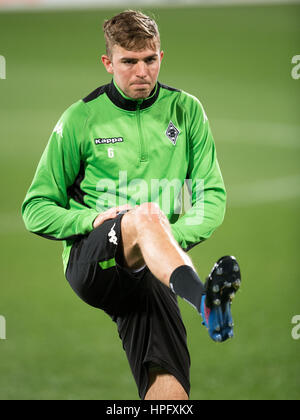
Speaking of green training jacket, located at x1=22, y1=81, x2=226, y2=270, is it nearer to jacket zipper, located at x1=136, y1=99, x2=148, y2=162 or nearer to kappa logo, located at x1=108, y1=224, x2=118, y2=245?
jacket zipper, located at x1=136, y1=99, x2=148, y2=162

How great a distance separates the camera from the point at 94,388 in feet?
17.2

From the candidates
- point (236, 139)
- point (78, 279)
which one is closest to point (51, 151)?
point (78, 279)

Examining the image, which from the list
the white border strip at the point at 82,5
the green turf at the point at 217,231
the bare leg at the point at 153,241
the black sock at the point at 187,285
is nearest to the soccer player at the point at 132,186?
the bare leg at the point at 153,241

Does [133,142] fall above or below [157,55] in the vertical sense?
below

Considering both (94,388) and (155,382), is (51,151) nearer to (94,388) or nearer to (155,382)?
(155,382)

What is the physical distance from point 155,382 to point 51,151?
43.4 inches

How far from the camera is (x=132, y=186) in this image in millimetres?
3484

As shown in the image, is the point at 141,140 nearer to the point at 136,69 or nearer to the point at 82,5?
the point at 136,69

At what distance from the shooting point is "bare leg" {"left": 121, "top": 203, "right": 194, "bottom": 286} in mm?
2963

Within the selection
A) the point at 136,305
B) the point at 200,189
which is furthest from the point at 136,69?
the point at 136,305

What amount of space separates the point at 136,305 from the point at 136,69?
1024 millimetres

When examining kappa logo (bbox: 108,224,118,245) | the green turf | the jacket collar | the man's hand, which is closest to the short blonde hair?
the jacket collar

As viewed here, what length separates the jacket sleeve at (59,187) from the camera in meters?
3.40

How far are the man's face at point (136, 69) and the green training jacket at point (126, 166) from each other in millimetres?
85
